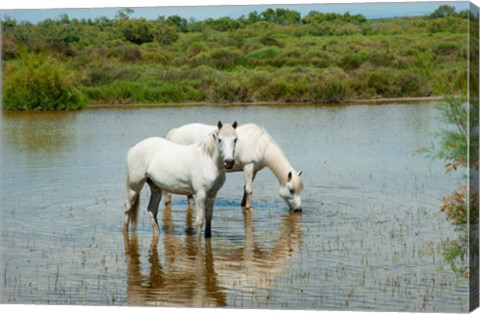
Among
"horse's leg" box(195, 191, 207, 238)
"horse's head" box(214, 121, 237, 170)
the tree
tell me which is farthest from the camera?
"horse's leg" box(195, 191, 207, 238)

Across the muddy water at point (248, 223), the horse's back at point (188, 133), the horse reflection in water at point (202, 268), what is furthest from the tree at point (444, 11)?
the horse's back at point (188, 133)

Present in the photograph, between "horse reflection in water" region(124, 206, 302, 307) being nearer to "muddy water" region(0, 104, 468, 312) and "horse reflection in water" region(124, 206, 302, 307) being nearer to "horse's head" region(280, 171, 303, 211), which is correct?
"muddy water" region(0, 104, 468, 312)

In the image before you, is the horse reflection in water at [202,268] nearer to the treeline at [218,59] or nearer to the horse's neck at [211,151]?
the horse's neck at [211,151]

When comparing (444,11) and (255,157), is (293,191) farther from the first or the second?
(444,11)

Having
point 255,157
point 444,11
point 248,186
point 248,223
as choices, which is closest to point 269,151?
point 255,157

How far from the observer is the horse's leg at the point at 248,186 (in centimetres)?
1449

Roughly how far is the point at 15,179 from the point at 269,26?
3.35 metres

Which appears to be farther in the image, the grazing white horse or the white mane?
the white mane

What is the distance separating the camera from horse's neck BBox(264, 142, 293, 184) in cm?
1461

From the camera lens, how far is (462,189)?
11.1 meters

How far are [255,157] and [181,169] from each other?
2361mm

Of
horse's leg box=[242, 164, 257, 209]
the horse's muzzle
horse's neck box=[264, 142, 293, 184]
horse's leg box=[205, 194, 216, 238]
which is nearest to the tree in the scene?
the horse's muzzle

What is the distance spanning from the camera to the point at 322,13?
482 inches

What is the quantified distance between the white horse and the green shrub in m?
1.15
